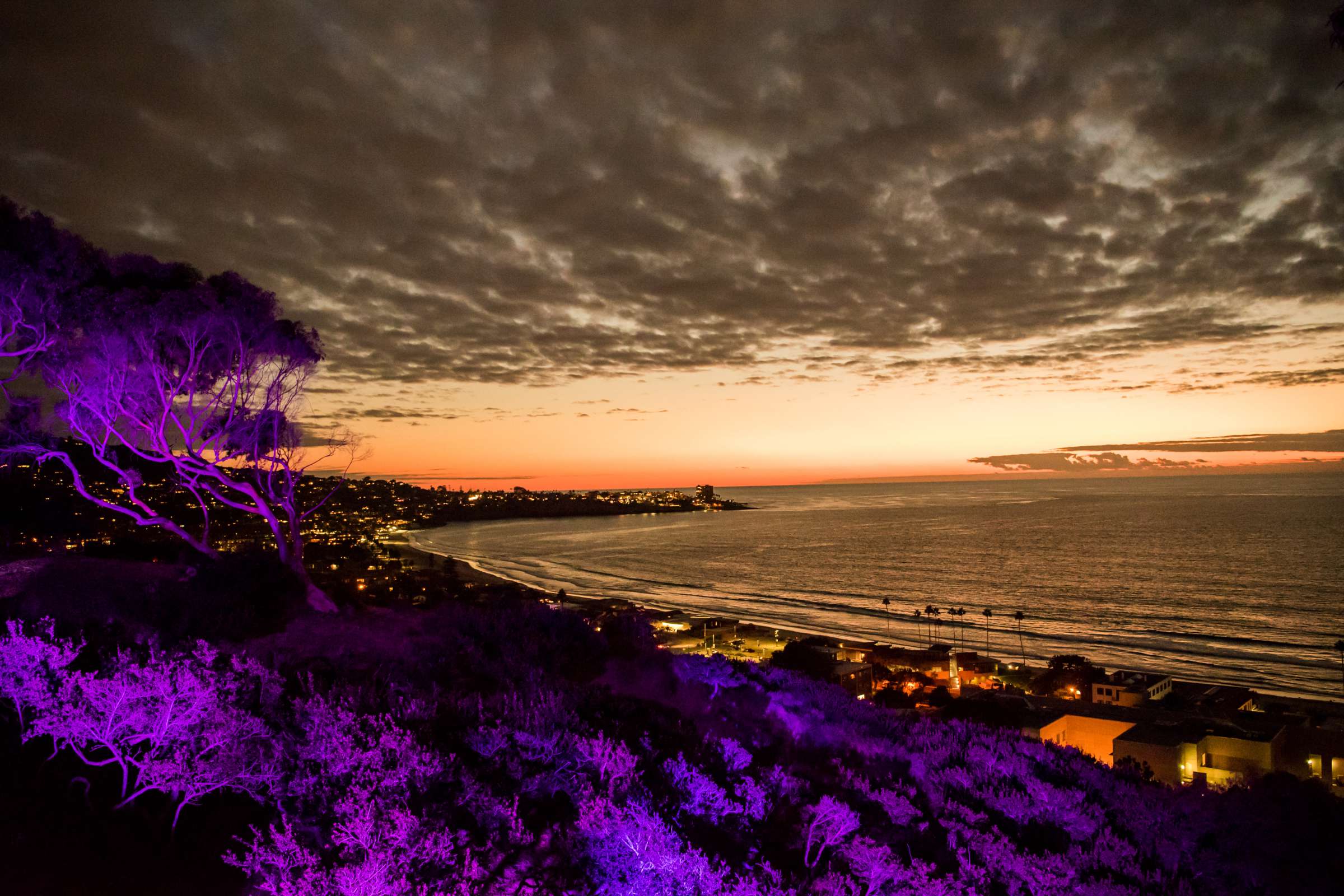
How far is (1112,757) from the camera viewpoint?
19344mm

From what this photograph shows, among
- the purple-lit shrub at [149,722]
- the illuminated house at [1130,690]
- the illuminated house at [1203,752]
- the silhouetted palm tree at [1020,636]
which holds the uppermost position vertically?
the purple-lit shrub at [149,722]

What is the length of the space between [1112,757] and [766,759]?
16.2 meters

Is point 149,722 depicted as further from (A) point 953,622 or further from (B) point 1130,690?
(A) point 953,622

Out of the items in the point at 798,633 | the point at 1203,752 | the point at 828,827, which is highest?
the point at 828,827

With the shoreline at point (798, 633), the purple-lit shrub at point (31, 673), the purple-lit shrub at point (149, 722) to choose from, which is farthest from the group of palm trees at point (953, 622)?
the purple-lit shrub at point (31, 673)

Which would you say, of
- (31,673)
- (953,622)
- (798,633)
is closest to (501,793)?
(31,673)

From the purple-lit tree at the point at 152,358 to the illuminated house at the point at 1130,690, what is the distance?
2882cm

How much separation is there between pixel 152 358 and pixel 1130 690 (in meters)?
33.0

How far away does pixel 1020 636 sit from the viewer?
41.5 metres

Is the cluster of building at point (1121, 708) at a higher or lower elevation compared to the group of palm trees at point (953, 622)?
higher

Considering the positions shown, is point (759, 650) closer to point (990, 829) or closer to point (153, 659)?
point (990, 829)

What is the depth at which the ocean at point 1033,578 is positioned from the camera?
124 feet

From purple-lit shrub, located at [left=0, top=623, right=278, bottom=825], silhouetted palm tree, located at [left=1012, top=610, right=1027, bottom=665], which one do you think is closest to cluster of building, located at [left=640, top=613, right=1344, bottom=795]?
silhouetted palm tree, located at [left=1012, top=610, right=1027, bottom=665]

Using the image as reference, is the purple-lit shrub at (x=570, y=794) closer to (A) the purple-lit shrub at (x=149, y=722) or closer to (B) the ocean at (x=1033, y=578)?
(A) the purple-lit shrub at (x=149, y=722)
